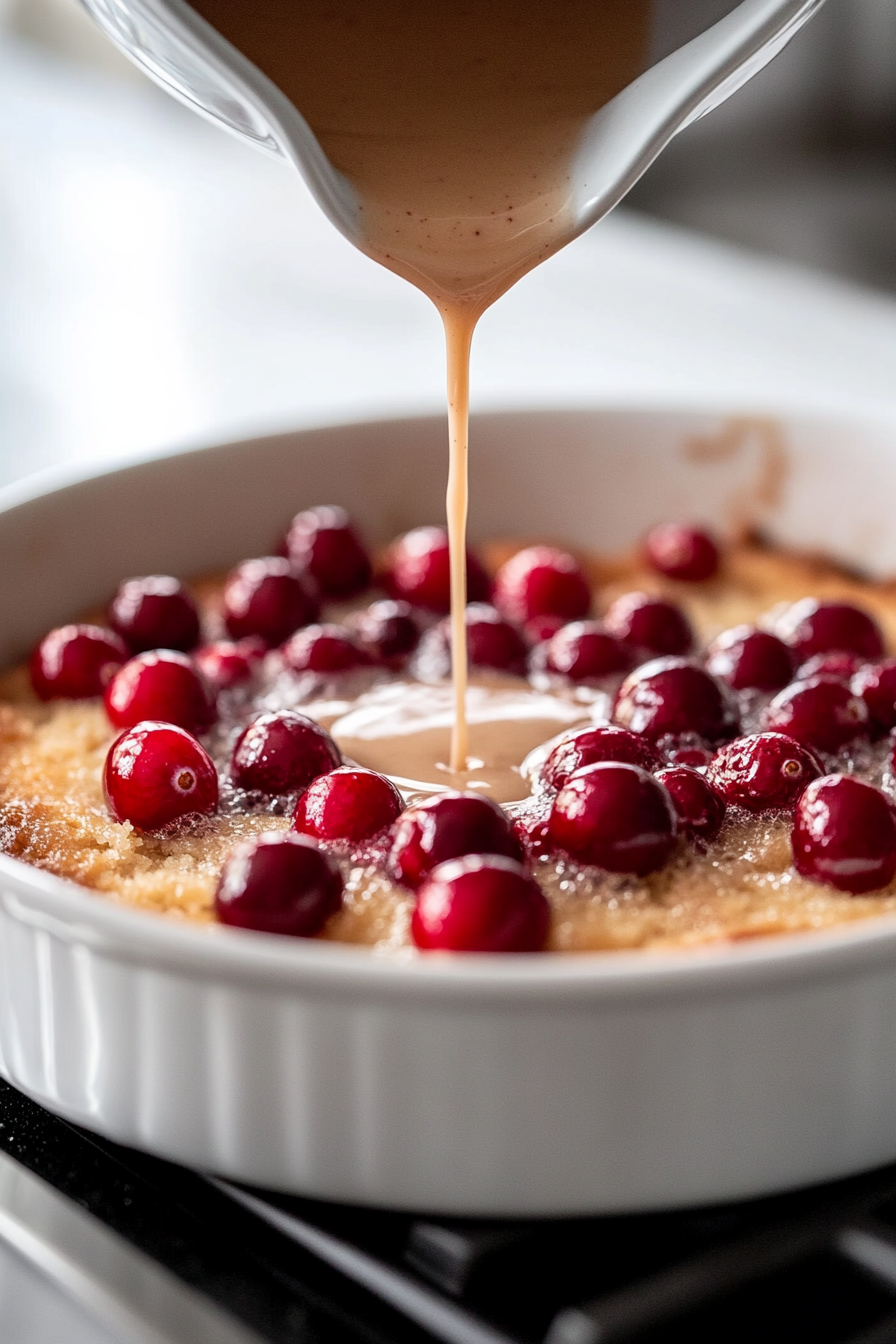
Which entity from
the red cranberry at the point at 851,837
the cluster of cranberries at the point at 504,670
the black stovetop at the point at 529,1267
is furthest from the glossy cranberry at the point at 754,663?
the black stovetop at the point at 529,1267

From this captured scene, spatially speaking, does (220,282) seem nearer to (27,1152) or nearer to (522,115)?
(522,115)

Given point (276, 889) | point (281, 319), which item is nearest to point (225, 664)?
point (276, 889)

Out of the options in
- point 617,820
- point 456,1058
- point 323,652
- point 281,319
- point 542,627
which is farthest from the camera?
point 281,319

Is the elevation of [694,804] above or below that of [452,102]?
below

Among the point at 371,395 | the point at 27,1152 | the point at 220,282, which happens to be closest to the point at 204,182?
the point at 220,282

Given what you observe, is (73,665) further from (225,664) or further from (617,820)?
(617,820)

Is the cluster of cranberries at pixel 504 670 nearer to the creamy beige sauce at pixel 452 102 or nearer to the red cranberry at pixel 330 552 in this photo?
the red cranberry at pixel 330 552

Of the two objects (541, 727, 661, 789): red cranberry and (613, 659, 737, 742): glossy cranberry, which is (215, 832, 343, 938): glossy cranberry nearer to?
(541, 727, 661, 789): red cranberry
